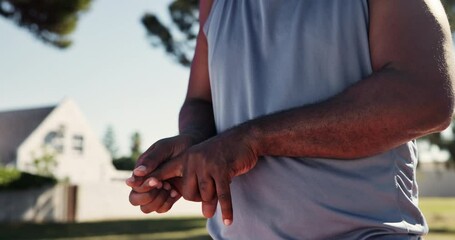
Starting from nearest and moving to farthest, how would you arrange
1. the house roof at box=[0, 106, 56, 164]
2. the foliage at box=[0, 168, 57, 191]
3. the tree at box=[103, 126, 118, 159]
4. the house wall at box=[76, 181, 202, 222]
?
the foliage at box=[0, 168, 57, 191], the house wall at box=[76, 181, 202, 222], the house roof at box=[0, 106, 56, 164], the tree at box=[103, 126, 118, 159]

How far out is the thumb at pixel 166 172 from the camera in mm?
1151

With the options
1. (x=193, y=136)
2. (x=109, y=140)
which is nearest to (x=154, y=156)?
(x=193, y=136)

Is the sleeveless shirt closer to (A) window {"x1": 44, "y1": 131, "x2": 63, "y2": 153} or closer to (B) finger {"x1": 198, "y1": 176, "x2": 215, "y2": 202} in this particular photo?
(B) finger {"x1": 198, "y1": 176, "x2": 215, "y2": 202}

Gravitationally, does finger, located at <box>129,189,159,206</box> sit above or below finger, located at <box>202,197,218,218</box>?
above

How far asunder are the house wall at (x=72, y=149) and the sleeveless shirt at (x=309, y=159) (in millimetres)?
33715

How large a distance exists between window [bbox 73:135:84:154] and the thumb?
37058 mm

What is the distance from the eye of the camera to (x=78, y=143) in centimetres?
3753

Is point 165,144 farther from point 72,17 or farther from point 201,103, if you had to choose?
point 72,17

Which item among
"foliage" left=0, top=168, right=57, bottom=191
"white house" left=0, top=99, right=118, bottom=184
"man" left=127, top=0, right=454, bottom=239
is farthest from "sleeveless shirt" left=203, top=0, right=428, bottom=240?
"white house" left=0, top=99, right=118, bottom=184

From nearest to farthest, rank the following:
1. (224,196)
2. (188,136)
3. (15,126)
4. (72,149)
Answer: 1. (224,196)
2. (188,136)
3. (15,126)
4. (72,149)

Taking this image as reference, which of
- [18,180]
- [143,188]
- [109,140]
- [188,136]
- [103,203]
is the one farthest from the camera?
[109,140]

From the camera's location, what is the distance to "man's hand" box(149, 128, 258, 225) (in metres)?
1.08

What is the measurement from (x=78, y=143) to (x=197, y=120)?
122 feet

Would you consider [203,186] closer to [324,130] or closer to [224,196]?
[224,196]
